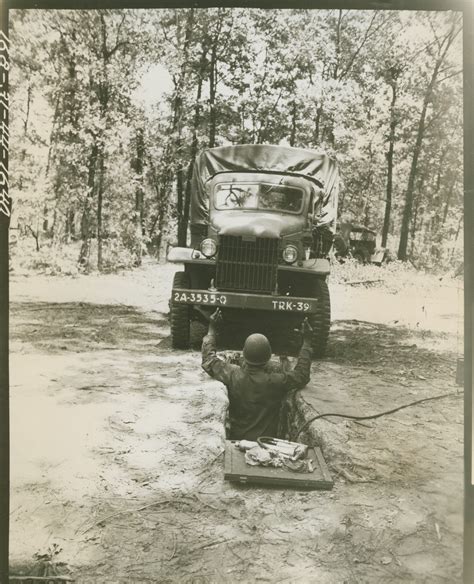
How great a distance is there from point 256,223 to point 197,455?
199 cm

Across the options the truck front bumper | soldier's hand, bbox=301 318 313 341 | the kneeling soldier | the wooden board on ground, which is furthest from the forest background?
the wooden board on ground

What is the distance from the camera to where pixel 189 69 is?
269cm

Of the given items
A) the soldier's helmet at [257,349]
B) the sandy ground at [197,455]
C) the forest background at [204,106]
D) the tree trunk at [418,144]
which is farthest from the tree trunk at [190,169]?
the tree trunk at [418,144]

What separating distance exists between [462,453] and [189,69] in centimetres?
236

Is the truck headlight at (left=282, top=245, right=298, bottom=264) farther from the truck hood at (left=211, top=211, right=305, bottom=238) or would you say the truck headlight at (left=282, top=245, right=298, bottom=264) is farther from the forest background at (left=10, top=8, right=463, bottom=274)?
the forest background at (left=10, top=8, right=463, bottom=274)

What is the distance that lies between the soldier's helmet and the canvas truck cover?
3.29 feet

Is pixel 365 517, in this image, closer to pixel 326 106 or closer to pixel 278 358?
pixel 278 358

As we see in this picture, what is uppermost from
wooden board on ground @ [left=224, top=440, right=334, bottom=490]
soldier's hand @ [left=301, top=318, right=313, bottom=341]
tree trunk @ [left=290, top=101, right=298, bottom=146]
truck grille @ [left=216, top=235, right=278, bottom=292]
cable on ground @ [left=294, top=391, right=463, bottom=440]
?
tree trunk @ [left=290, top=101, right=298, bottom=146]

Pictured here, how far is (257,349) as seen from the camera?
9.73 feet

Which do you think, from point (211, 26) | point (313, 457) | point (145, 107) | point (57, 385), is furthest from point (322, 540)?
point (211, 26)

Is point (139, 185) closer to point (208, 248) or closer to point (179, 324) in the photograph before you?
point (179, 324)

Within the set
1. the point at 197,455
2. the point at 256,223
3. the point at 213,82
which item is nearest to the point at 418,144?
the point at 213,82

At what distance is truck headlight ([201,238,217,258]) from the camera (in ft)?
12.6

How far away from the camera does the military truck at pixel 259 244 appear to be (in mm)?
3111
